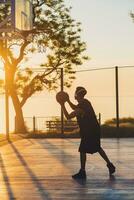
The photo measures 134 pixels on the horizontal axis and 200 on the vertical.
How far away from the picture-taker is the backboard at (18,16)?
2092 centimetres

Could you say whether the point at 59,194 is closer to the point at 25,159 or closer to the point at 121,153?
the point at 25,159

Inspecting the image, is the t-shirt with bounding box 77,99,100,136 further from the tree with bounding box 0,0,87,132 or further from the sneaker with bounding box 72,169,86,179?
the tree with bounding box 0,0,87,132

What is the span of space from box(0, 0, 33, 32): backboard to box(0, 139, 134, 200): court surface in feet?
13.1

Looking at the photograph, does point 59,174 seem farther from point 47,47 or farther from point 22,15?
point 47,47

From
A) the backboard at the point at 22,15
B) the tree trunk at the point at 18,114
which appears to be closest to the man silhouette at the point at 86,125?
the backboard at the point at 22,15

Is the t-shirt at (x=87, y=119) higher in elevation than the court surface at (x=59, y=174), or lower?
higher

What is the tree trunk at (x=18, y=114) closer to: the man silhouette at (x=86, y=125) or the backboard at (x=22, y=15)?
the backboard at (x=22, y=15)

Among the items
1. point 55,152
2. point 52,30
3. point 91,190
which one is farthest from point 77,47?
point 91,190

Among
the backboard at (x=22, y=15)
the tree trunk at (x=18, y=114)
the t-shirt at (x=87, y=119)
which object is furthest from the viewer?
the tree trunk at (x=18, y=114)

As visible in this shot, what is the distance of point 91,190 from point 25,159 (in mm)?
6412

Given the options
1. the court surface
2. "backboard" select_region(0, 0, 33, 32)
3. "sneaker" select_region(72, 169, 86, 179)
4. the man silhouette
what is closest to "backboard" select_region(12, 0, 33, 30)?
"backboard" select_region(0, 0, 33, 32)

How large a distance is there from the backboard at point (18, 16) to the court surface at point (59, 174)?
13.1 feet

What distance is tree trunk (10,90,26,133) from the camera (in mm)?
37688

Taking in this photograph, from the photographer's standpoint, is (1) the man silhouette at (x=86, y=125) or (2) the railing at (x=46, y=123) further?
(2) the railing at (x=46, y=123)
